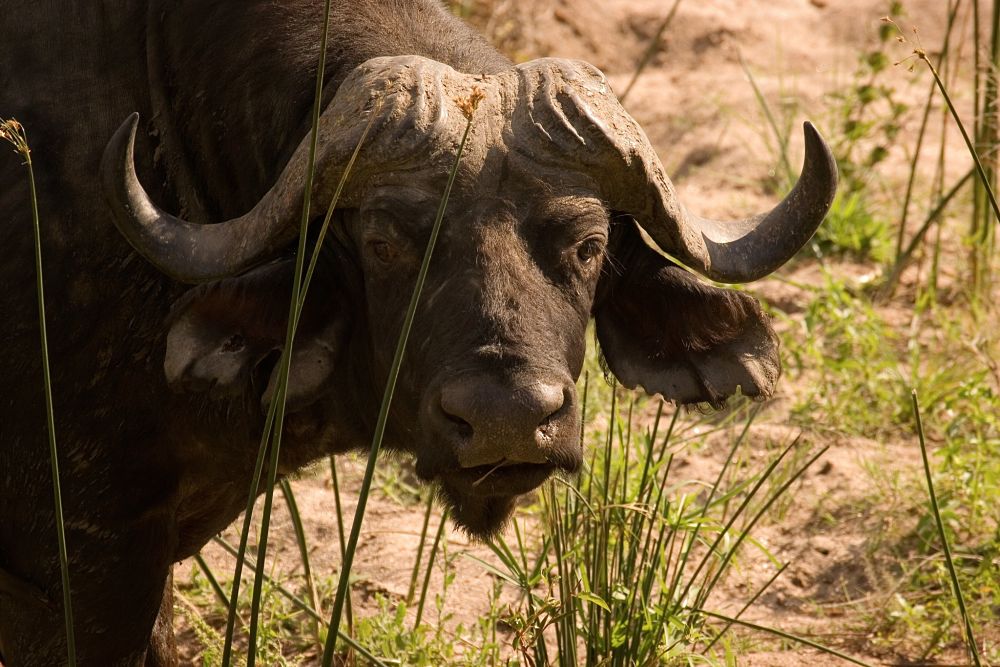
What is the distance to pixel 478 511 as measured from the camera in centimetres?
323

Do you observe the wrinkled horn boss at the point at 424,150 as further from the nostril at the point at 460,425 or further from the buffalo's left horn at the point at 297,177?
the nostril at the point at 460,425

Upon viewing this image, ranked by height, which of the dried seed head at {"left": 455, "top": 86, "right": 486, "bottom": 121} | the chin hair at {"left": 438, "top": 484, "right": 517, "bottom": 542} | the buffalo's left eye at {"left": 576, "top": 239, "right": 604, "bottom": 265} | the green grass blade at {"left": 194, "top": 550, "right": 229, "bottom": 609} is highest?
the dried seed head at {"left": 455, "top": 86, "right": 486, "bottom": 121}

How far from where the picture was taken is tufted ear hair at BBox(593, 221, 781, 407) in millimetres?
3432

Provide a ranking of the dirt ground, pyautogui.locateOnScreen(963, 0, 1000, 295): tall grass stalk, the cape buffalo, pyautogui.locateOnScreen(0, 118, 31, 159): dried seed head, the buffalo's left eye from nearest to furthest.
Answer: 1. pyautogui.locateOnScreen(0, 118, 31, 159): dried seed head
2. the cape buffalo
3. the buffalo's left eye
4. the dirt ground
5. pyautogui.locateOnScreen(963, 0, 1000, 295): tall grass stalk

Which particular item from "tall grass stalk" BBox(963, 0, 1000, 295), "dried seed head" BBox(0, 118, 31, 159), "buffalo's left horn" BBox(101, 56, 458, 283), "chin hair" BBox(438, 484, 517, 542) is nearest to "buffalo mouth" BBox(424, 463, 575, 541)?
"chin hair" BBox(438, 484, 517, 542)

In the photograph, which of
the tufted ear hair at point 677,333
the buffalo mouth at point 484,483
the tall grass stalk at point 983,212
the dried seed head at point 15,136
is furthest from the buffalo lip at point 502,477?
the tall grass stalk at point 983,212

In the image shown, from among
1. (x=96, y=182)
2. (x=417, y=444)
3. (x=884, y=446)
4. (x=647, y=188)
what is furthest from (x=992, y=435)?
(x=96, y=182)

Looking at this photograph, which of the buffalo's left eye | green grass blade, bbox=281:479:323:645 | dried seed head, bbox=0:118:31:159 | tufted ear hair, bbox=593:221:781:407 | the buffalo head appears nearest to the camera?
dried seed head, bbox=0:118:31:159

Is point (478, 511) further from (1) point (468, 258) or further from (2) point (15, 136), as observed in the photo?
(2) point (15, 136)

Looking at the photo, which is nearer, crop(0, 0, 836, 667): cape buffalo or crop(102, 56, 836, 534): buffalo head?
crop(102, 56, 836, 534): buffalo head

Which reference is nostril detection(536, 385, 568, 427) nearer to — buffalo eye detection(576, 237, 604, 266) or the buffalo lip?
the buffalo lip

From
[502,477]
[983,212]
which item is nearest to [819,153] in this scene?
[502,477]

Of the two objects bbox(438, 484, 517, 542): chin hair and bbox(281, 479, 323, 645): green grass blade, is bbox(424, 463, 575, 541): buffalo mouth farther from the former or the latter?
bbox(281, 479, 323, 645): green grass blade

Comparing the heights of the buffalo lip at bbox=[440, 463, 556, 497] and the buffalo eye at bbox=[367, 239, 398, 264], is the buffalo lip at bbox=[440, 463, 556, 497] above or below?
below
